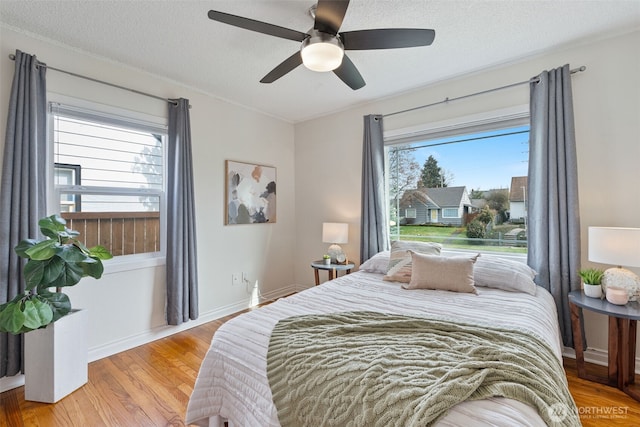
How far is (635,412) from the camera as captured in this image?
1740mm

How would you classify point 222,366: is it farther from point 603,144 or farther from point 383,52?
point 603,144

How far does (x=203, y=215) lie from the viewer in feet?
10.6

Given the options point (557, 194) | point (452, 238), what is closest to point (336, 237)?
point (452, 238)

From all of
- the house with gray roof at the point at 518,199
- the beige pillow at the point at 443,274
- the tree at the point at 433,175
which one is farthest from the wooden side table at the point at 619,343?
the tree at the point at 433,175

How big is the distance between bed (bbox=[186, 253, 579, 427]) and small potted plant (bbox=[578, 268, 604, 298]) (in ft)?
0.80

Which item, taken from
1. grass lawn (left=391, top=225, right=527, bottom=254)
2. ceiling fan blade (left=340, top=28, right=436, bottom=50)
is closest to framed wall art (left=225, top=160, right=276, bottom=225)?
grass lawn (left=391, top=225, right=527, bottom=254)

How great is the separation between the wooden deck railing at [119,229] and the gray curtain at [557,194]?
361 cm

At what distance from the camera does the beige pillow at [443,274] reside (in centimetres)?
216

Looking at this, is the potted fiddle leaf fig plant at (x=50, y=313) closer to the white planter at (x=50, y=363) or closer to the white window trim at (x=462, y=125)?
the white planter at (x=50, y=363)

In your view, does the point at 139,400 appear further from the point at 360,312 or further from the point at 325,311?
the point at 360,312

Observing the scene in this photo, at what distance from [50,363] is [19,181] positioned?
128cm

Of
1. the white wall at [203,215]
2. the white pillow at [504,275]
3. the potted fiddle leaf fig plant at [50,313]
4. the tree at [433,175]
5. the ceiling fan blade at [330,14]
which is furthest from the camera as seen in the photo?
the tree at [433,175]

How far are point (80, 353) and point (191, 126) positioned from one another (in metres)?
2.25

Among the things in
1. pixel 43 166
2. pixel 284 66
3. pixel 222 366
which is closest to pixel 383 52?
pixel 284 66
